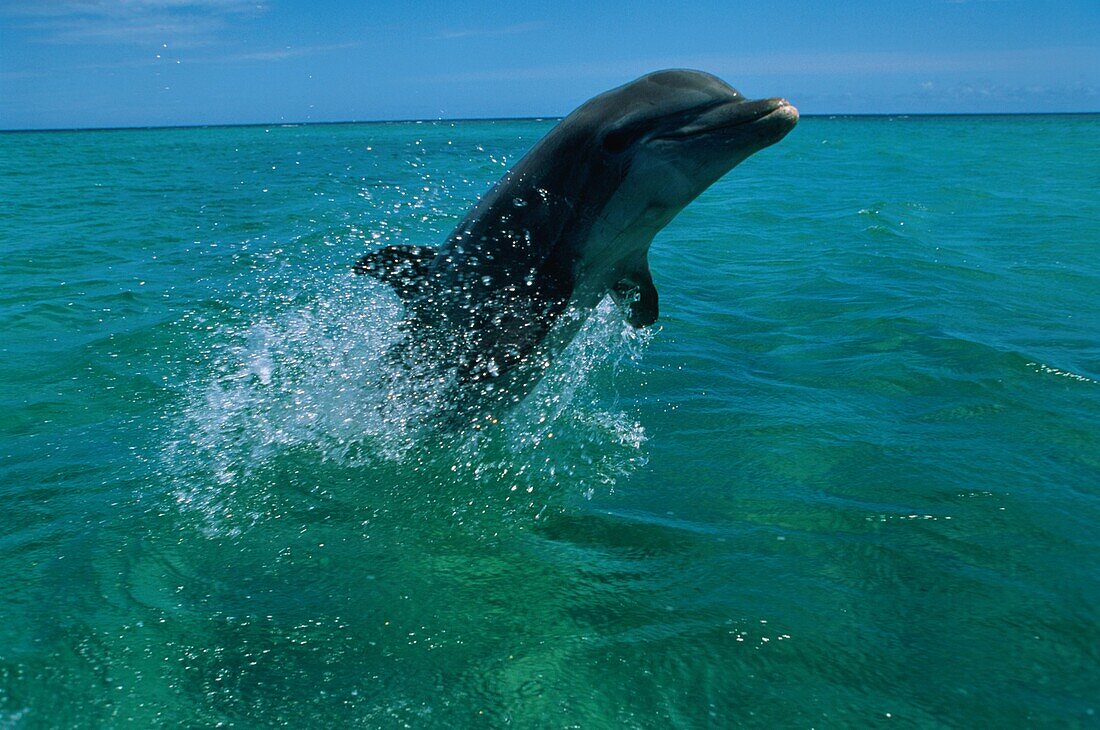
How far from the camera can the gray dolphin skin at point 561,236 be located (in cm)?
498

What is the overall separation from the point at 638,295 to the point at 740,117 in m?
1.85

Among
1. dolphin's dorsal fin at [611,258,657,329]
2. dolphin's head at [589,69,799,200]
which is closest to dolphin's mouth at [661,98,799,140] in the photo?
dolphin's head at [589,69,799,200]

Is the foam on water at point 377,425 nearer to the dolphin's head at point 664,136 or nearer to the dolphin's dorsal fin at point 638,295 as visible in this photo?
the dolphin's dorsal fin at point 638,295

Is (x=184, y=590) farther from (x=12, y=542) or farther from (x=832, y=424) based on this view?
(x=832, y=424)

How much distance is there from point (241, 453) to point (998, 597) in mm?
4794

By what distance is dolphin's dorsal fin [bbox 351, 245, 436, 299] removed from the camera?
6.01 metres

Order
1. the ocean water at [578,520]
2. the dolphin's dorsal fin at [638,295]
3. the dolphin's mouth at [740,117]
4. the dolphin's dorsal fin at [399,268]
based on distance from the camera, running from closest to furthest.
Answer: the ocean water at [578,520] < the dolphin's mouth at [740,117] < the dolphin's dorsal fin at [399,268] < the dolphin's dorsal fin at [638,295]

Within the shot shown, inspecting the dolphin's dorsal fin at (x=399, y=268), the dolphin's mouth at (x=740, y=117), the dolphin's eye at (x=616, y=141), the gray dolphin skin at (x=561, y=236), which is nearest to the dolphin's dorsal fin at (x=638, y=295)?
the gray dolphin skin at (x=561, y=236)

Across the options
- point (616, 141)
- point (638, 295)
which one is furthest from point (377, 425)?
point (616, 141)

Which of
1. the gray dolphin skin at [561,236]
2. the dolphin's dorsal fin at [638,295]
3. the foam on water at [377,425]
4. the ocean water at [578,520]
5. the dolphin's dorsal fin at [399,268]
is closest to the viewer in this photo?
the ocean water at [578,520]

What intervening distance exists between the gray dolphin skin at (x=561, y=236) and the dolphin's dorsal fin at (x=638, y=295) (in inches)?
0.6

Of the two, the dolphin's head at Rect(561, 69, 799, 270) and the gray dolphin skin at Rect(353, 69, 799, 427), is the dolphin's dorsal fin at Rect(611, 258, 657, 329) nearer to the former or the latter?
the gray dolphin skin at Rect(353, 69, 799, 427)

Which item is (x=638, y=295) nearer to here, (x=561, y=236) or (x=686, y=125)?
(x=561, y=236)

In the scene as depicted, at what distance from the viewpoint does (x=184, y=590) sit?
14.2 ft
